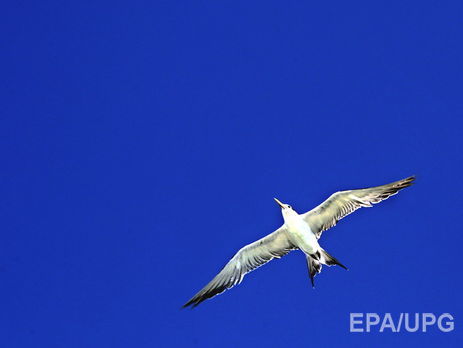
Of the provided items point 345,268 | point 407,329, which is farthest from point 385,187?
point 407,329

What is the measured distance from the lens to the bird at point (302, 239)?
2050 centimetres

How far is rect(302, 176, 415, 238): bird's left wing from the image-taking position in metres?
20.4

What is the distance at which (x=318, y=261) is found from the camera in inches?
832

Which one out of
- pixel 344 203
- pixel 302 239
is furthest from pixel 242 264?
pixel 344 203

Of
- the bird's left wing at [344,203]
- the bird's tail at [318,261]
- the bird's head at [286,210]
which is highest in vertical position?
the bird's head at [286,210]

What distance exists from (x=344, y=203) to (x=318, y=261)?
1.68 meters

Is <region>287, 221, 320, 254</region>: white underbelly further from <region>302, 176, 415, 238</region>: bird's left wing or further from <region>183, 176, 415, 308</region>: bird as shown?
<region>302, 176, 415, 238</region>: bird's left wing

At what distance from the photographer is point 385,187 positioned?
20.4 metres

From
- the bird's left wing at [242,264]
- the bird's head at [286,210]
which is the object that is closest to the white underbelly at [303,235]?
the bird's head at [286,210]

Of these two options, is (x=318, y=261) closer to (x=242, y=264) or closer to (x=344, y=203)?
(x=344, y=203)

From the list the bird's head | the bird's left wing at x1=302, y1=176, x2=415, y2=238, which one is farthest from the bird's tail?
the bird's head

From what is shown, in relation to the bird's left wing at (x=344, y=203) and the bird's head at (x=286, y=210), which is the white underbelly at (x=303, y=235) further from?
the bird's head at (x=286, y=210)

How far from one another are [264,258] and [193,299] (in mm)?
2160

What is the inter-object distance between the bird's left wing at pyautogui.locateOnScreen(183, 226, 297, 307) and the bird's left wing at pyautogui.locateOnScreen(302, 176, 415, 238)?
3.32 feet
